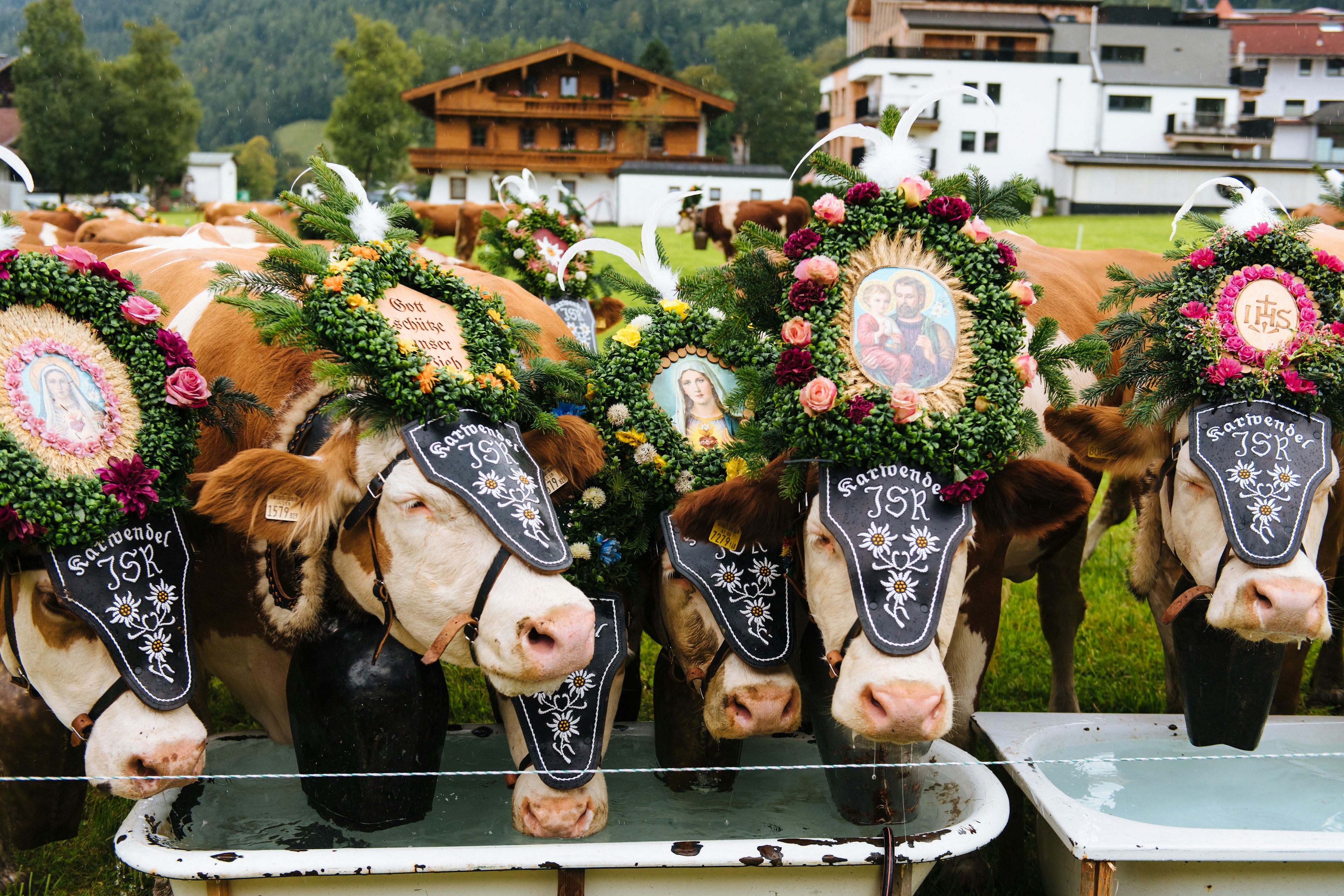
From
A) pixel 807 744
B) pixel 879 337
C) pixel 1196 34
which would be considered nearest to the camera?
pixel 879 337

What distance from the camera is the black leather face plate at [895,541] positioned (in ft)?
9.34

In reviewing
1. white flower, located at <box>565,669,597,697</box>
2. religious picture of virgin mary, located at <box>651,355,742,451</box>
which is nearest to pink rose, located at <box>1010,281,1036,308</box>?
religious picture of virgin mary, located at <box>651,355,742,451</box>

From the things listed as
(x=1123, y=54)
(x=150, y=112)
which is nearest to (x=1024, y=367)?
(x=1123, y=54)

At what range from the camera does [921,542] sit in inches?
114

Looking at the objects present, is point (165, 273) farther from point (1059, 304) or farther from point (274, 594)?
point (1059, 304)

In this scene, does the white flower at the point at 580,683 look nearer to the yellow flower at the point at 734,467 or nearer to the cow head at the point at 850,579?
the cow head at the point at 850,579

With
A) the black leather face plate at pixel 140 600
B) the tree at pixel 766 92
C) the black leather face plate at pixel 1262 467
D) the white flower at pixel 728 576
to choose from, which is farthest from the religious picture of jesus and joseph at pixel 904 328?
the tree at pixel 766 92

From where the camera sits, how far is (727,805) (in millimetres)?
3771

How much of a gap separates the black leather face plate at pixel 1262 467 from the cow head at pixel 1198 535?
0.04 metres

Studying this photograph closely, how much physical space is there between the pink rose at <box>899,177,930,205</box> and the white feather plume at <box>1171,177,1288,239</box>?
3.98 ft

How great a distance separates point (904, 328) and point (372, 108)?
5752 centimetres

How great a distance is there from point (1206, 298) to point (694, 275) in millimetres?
1630

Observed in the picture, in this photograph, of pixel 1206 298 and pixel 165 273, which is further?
pixel 165 273

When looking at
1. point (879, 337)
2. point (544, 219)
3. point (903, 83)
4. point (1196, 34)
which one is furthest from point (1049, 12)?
point (879, 337)
